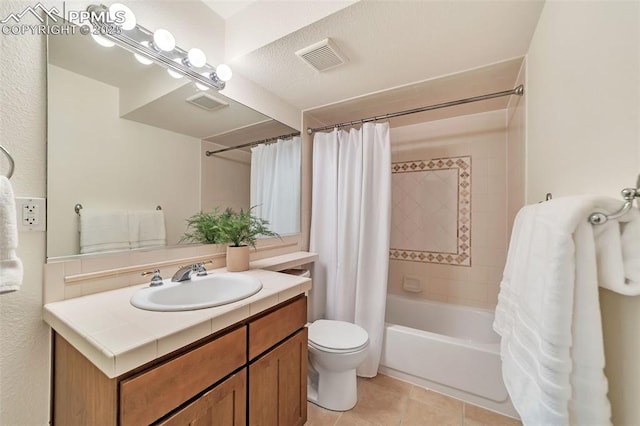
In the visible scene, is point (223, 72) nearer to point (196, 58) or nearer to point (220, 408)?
point (196, 58)

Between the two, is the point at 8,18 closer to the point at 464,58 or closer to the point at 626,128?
the point at 626,128

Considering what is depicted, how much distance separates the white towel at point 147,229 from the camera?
1.21m

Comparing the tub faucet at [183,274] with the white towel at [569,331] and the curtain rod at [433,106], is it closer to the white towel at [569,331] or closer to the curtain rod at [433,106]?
the white towel at [569,331]

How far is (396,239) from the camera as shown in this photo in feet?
8.46

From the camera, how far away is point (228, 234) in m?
1.49

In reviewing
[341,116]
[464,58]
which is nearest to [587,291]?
[464,58]

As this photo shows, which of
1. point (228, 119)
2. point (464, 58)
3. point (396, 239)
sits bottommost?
point (396, 239)

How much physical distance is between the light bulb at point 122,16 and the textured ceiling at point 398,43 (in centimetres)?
57

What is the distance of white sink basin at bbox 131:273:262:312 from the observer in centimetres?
99

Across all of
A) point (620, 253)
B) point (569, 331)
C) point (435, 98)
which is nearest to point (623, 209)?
point (620, 253)

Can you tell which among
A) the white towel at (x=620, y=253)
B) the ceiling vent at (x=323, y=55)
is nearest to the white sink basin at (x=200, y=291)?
the white towel at (x=620, y=253)

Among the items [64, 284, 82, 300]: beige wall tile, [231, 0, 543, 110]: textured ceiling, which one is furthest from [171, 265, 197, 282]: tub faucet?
[231, 0, 543, 110]: textured ceiling

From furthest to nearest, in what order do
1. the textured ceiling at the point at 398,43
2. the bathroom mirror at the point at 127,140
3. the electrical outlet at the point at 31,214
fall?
1. the textured ceiling at the point at 398,43
2. the bathroom mirror at the point at 127,140
3. the electrical outlet at the point at 31,214

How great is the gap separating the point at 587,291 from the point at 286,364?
1.14 metres
